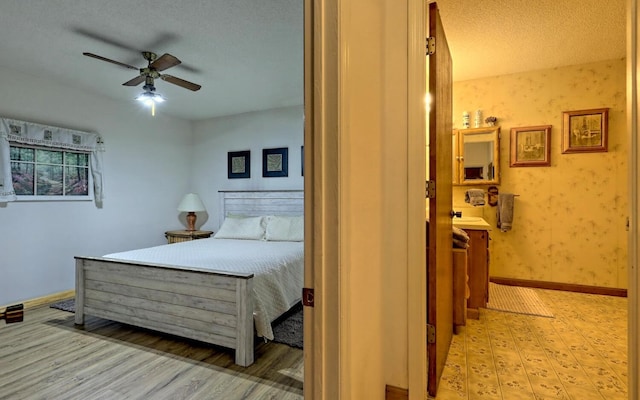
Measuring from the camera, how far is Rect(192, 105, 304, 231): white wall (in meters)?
4.50

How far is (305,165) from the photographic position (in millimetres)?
838

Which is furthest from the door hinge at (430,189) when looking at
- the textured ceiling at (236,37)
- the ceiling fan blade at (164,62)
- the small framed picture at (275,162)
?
the small framed picture at (275,162)

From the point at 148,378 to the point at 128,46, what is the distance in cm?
259

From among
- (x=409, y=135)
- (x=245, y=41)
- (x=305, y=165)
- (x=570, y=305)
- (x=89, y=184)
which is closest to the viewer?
(x=305, y=165)

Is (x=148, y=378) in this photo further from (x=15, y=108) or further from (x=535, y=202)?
(x=535, y=202)

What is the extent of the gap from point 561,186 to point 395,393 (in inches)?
128

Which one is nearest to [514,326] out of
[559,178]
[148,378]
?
[559,178]

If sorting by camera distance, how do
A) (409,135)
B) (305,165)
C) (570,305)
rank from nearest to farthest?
(305,165) < (409,135) < (570,305)

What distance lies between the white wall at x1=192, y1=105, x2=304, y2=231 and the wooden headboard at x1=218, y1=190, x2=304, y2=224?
159 millimetres

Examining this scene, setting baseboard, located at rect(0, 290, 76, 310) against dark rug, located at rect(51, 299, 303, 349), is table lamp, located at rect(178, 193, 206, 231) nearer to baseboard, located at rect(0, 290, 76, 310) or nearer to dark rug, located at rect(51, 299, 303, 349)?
baseboard, located at rect(0, 290, 76, 310)

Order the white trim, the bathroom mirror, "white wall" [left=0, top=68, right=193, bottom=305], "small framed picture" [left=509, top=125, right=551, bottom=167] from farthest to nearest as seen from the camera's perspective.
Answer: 1. the bathroom mirror
2. "small framed picture" [left=509, top=125, right=551, bottom=167]
3. "white wall" [left=0, top=68, right=193, bottom=305]
4. the white trim

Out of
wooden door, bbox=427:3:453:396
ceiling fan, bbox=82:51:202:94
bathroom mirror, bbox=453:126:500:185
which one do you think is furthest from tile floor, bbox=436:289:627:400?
ceiling fan, bbox=82:51:202:94

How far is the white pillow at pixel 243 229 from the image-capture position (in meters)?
4.01

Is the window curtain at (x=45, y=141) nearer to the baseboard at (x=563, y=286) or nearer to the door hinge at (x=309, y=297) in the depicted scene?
the door hinge at (x=309, y=297)
